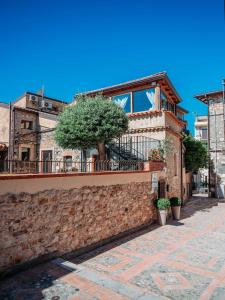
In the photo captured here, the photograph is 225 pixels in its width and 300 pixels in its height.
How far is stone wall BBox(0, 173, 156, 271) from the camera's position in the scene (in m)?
4.71

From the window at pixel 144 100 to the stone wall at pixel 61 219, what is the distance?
6.15 meters

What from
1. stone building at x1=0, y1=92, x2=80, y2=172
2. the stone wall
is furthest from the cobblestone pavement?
stone building at x1=0, y1=92, x2=80, y2=172

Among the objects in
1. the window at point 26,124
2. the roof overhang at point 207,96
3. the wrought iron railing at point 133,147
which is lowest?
the wrought iron railing at point 133,147

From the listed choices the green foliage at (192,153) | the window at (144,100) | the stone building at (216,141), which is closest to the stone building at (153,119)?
the window at (144,100)

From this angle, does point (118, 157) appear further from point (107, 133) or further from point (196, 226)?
point (196, 226)

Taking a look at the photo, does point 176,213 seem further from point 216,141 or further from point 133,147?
point 216,141

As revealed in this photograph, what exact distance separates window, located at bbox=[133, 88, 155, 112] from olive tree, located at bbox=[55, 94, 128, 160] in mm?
3134

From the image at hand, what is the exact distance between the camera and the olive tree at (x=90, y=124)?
9.99m

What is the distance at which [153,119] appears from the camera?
12.1 meters

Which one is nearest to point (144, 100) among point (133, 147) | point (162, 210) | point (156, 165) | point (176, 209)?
point (133, 147)

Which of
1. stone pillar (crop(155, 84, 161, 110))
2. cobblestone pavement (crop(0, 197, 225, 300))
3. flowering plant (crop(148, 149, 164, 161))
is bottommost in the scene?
cobblestone pavement (crop(0, 197, 225, 300))

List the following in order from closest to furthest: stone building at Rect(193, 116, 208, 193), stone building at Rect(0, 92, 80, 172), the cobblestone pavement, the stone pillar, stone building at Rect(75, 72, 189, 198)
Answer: the cobblestone pavement < stone building at Rect(75, 72, 189, 198) < the stone pillar < stone building at Rect(0, 92, 80, 172) < stone building at Rect(193, 116, 208, 193)

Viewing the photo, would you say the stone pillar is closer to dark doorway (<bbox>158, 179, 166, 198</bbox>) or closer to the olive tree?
the olive tree

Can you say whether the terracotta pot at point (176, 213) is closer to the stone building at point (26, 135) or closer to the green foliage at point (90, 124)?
the green foliage at point (90, 124)
